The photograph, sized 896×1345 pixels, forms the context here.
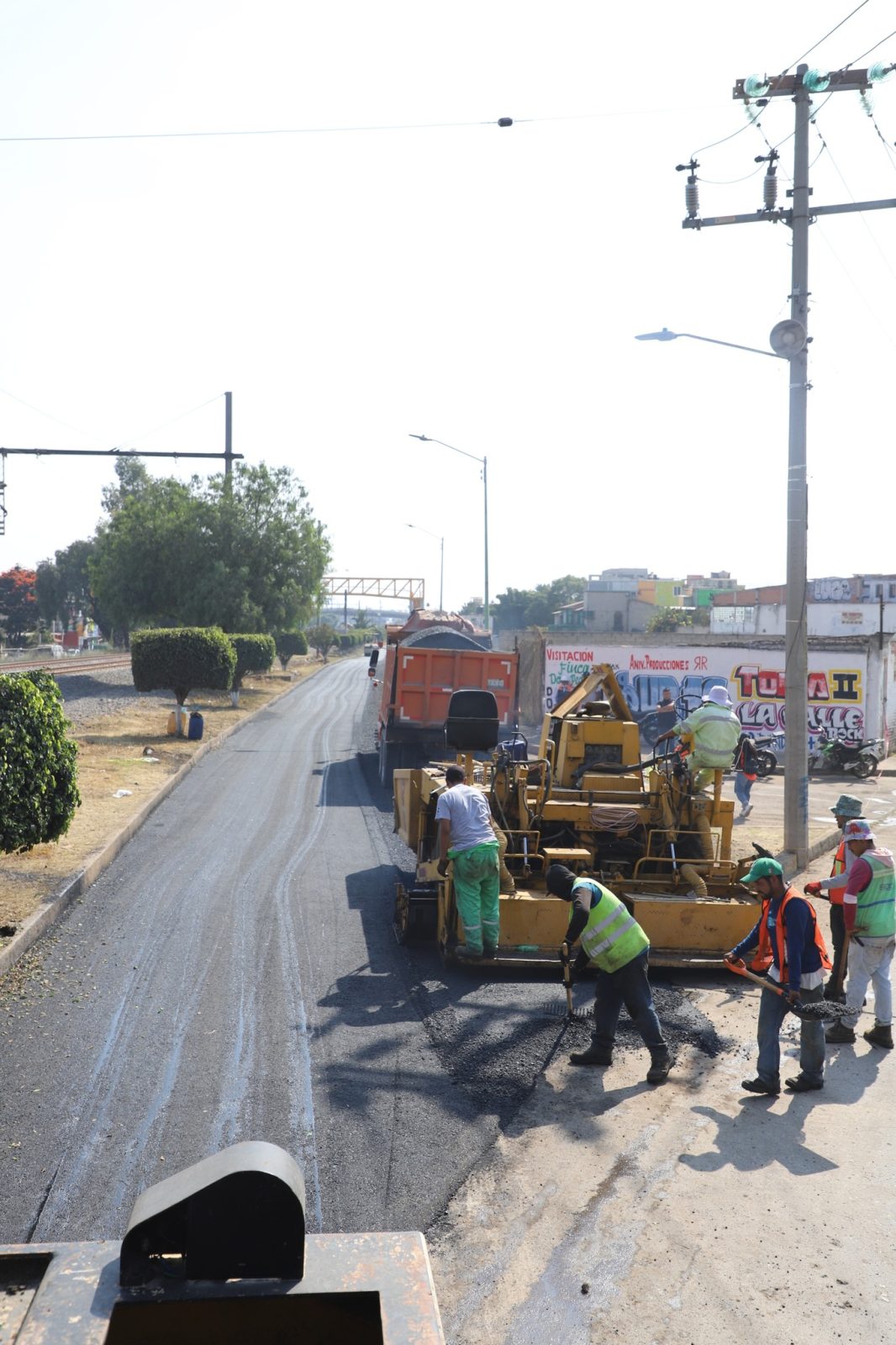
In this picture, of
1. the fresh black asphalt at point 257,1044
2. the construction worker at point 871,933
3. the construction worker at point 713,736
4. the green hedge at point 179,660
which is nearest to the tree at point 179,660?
the green hedge at point 179,660

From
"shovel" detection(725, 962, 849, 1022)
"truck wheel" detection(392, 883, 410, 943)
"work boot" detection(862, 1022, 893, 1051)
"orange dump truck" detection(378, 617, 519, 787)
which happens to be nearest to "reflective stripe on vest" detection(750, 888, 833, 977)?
"shovel" detection(725, 962, 849, 1022)

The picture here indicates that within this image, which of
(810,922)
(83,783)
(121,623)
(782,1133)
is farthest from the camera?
(121,623)

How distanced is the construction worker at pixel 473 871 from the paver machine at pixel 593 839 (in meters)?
0.24

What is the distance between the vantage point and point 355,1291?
235 centimetres

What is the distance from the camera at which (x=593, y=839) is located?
9.90 m

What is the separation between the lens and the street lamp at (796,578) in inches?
473

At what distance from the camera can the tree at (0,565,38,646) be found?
275ft

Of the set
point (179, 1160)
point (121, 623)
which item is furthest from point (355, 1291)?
point (121, 623)

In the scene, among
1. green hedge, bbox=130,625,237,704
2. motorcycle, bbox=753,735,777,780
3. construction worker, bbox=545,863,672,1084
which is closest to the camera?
construction worker, bbox=545,863,672,1084

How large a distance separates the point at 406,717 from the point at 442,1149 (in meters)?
13.7

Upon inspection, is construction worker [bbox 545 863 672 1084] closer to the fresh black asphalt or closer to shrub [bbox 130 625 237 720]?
the fresh black asphalt

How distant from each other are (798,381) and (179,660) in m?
19.3

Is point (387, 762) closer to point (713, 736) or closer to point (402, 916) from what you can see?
point (402, 916)

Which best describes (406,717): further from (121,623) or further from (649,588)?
(649,588)
